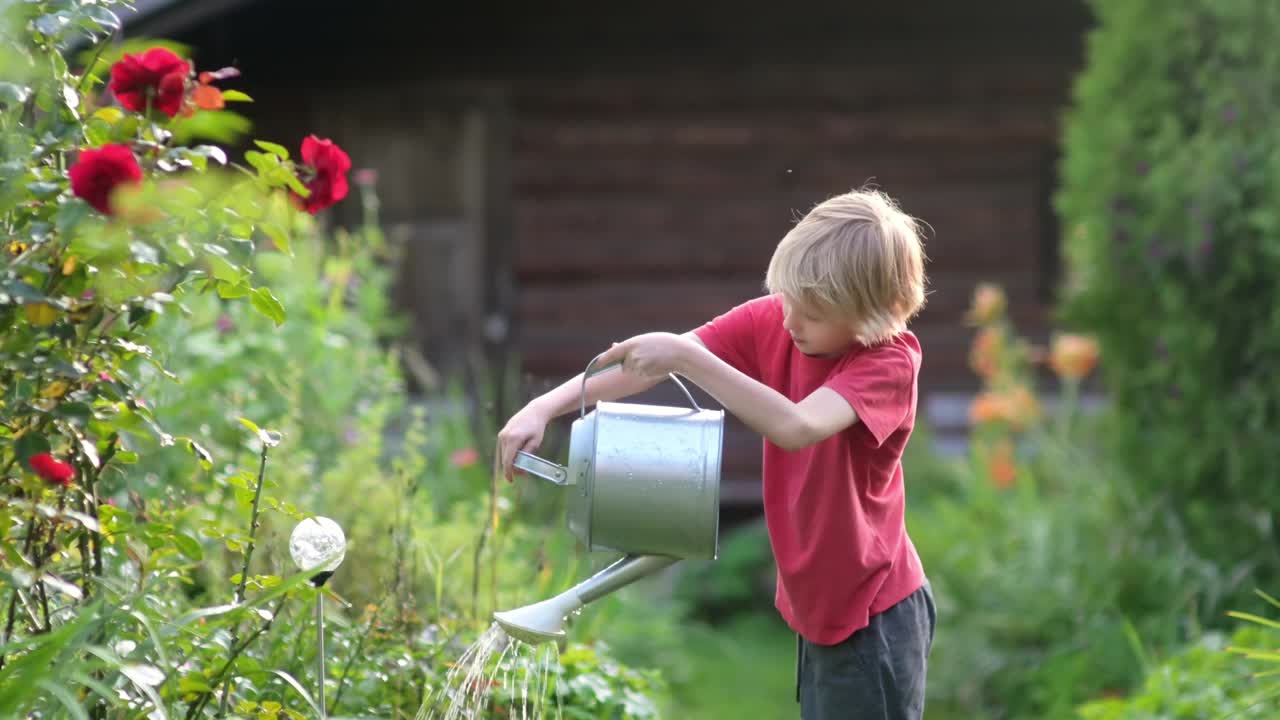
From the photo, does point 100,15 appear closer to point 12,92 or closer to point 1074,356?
point 12,92

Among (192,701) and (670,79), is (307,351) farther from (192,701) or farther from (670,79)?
(670,79)

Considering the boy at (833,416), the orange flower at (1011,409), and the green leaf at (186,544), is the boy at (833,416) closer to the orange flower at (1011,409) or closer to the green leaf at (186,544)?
the green leaf at (186,544)

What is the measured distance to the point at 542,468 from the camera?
1.92 meters

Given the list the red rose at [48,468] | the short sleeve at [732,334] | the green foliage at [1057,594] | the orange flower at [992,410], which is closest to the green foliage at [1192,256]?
the green foliage at [1057,594]

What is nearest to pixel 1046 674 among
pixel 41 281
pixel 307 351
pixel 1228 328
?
pixel 1228 328

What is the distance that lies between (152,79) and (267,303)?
342mm

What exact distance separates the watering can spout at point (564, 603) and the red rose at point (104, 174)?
754 millimetres

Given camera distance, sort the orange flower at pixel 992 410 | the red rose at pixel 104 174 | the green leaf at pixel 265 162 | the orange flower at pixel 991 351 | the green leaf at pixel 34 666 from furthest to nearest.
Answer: the orange flower at pixel 991 351
the orange flower at pixel 992 410
the green leaf at pixel 265 162
the red rose at pixel 104 174
the green leaf at pixel 34 666

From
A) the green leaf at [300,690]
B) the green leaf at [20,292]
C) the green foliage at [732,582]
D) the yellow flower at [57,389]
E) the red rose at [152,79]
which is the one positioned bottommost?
the green foliage at [732,582]

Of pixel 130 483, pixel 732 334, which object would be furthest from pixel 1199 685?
pixel 130 483

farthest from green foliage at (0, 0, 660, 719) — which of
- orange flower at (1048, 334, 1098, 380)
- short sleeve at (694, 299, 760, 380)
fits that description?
orange flower at (1048, 334, 1098, 380)

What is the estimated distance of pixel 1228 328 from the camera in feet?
13.4

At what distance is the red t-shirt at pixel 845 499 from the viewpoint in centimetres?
200

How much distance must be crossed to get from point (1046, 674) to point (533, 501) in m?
1.92
